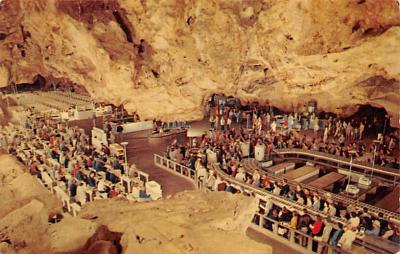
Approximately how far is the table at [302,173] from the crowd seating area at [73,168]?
4011 millimetres

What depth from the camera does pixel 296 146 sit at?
41.3 ft

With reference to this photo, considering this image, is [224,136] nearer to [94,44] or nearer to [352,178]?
[352,178]

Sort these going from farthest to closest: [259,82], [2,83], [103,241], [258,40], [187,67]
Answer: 1. [2,83]
2. [259,82]
3. [187,67]
4. [258,40]
5. [103,241]

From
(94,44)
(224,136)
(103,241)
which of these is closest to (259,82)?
(224,136)

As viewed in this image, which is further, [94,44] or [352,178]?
[94,44]

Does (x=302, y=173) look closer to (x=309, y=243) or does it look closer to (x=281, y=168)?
(x=281, y=168)

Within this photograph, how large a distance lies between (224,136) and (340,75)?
5.41 m

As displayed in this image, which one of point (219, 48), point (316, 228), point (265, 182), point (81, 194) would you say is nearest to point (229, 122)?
point (219, 48)

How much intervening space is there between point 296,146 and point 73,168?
779 centimetres

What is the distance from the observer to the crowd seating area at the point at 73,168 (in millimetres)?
9375

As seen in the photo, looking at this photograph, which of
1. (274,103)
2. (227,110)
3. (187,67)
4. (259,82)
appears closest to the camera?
(187,67)

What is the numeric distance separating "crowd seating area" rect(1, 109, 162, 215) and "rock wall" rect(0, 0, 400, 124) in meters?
2.73

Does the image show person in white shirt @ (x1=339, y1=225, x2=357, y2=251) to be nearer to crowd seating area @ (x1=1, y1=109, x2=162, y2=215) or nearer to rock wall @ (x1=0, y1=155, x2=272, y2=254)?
rock wall @ (x1=0, y1=155, x2=272, y2=254)

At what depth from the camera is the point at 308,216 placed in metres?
7.29
